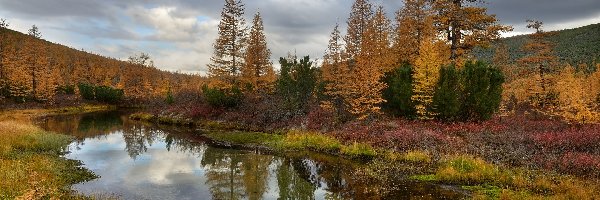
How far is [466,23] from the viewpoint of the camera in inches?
1410

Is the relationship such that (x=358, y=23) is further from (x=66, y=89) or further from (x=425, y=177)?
(x=66, y=89)

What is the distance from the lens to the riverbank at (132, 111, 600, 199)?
17.5 meters

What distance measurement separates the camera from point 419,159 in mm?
23688

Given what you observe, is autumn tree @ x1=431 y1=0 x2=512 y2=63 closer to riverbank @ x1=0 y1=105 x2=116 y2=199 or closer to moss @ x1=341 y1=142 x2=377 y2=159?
moss @ x1=341 y1=142 x2=377 y2=159

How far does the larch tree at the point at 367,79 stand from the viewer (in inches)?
1270

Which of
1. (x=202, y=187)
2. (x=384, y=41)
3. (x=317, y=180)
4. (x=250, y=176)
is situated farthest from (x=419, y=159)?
(x=384, y=41)

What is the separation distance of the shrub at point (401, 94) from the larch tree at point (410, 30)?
3.81 meters

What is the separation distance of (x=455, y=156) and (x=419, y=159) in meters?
2.11

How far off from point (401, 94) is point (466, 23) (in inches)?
345

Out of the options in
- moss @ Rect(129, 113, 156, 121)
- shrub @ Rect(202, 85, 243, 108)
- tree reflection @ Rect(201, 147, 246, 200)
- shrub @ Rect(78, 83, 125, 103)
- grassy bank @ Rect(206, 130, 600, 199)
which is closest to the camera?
grassy bank @ Rect(206, 130, 600, 199)

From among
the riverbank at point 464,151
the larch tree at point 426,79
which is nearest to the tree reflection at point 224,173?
the riverbank at point 464,151

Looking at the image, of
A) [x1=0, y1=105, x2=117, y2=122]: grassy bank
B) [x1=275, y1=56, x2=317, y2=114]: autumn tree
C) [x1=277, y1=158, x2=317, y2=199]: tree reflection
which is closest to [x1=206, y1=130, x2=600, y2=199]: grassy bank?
[x1=277, y1=158, x2=317, y2=199]: tree reflection

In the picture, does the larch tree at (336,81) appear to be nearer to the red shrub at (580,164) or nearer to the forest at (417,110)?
the forest at (417,110)

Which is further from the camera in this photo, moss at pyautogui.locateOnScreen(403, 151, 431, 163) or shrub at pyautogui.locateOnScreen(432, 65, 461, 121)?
shrub at pyautogui.locateOnScreen(432, 65, 461, 121)
